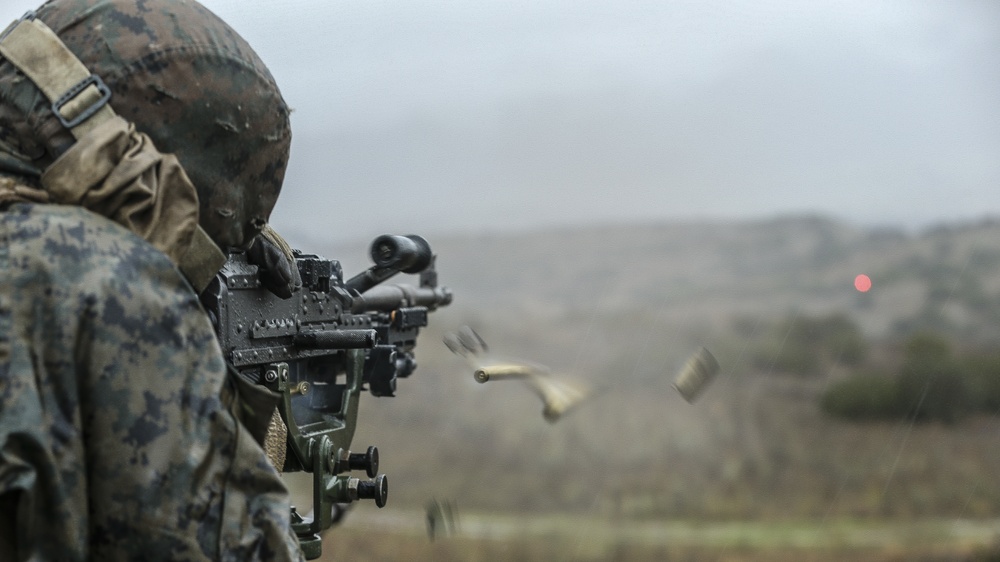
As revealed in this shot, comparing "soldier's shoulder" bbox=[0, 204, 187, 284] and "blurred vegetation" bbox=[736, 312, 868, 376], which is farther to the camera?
"blurred vegetation" bbox=[736, 312, 868, 376]

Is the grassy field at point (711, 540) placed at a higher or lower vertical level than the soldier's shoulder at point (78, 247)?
lower

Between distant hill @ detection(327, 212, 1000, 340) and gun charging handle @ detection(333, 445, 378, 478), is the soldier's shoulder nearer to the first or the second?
gun charging handle @ detection(333, 445, 378, 478)

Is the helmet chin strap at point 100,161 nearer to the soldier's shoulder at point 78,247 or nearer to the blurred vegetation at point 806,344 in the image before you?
the soldier's shoulder at point 78,247

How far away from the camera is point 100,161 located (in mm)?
1544

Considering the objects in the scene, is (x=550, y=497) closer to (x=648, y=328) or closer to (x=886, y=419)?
(x=648, y=328)

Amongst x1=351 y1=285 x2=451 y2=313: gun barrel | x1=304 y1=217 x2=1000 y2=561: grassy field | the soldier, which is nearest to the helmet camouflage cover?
the soldier

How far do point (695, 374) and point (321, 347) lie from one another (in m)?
3.34

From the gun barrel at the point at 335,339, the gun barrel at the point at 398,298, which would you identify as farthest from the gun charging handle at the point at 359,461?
the gun barrel at the point at 398,298

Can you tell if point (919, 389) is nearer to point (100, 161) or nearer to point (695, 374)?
point (695, 374)

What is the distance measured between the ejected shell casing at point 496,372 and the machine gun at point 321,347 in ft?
1.33

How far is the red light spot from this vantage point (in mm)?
6391

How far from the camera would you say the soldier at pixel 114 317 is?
138cm

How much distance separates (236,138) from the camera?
190 centimetres

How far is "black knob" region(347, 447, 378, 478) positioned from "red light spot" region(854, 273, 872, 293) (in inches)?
151
